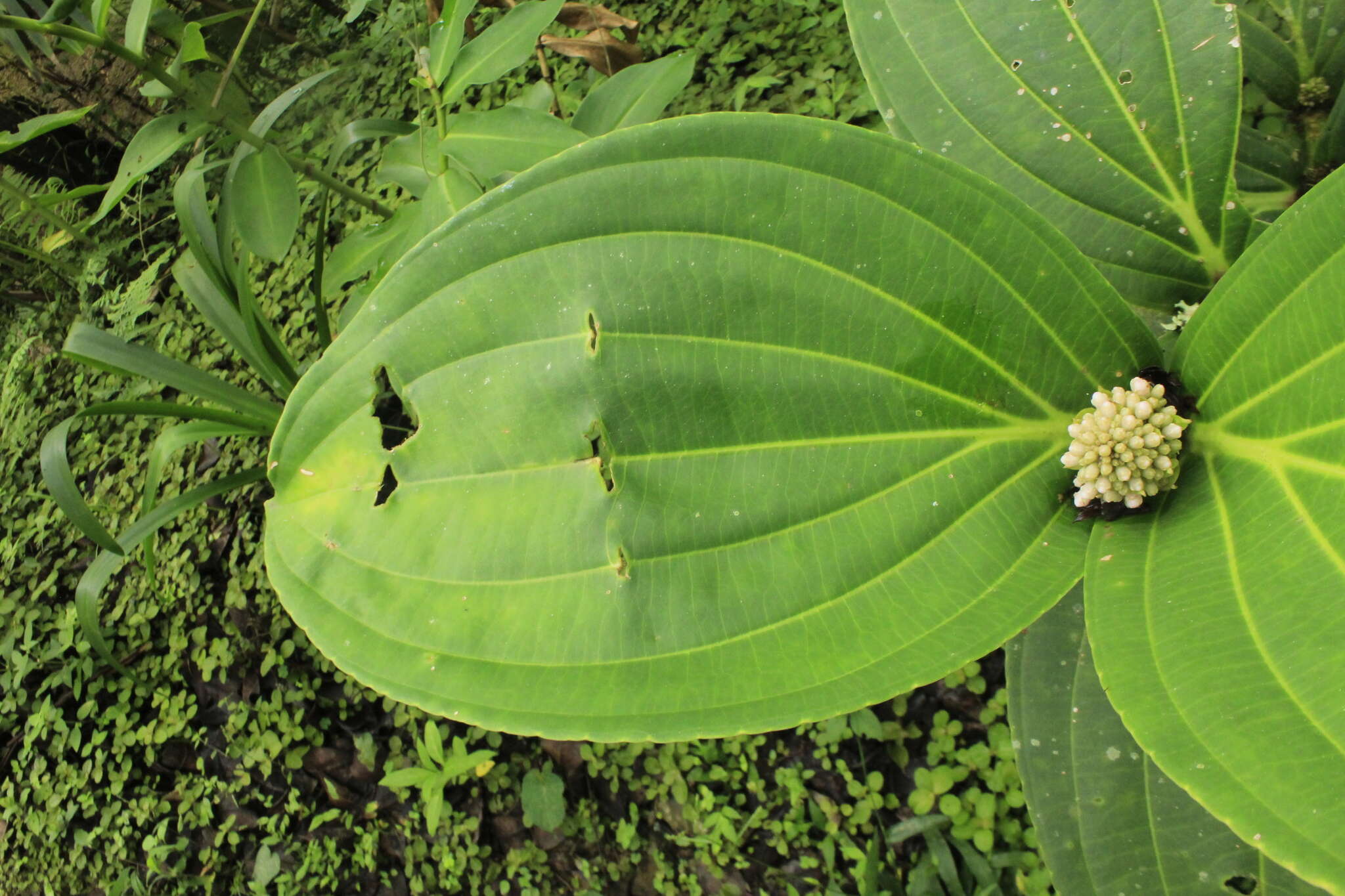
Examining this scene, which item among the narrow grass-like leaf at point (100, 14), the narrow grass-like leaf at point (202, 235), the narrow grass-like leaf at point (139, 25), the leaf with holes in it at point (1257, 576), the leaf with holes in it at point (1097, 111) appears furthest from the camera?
the narrow grass-like leaf at point (202, 235)

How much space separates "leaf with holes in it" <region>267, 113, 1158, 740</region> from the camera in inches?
23.5

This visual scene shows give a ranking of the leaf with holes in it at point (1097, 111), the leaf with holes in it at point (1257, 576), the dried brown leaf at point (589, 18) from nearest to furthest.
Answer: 1. the leaf with holes in it at point (1257, 576)
2. the leaf with holes in it at point (1097, 111)
3. the dried brown leaf at point (589, 18)

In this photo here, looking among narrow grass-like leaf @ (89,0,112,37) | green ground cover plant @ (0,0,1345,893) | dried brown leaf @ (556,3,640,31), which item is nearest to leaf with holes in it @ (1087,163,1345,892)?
green ground cover plant @ (0,0,1345,893)

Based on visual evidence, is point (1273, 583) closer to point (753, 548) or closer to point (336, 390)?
point (753, 548)

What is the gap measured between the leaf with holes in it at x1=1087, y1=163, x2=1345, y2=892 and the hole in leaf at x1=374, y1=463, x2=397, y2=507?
1.64 ft

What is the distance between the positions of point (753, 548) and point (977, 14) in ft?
1.72

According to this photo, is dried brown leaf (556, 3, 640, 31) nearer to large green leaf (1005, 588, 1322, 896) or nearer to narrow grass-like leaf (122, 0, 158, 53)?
narrow grass-like leaf (122, 0, 158, 53)

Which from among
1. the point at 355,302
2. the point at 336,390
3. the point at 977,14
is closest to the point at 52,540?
the point at 355,302

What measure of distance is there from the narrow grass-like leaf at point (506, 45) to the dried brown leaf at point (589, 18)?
29 centimetres

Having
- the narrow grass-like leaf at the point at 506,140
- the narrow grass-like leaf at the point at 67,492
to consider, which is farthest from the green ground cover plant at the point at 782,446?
the narrow grass-like leaf at the point at 67,492

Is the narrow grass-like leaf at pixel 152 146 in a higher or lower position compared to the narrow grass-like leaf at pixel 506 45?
lower

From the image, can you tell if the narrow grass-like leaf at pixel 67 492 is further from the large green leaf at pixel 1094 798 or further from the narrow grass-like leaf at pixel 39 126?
the large green leaf at pixel 1094 798

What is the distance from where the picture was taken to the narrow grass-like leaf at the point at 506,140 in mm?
1049

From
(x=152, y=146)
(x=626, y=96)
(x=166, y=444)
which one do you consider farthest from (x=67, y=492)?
(x=626, y=96)
